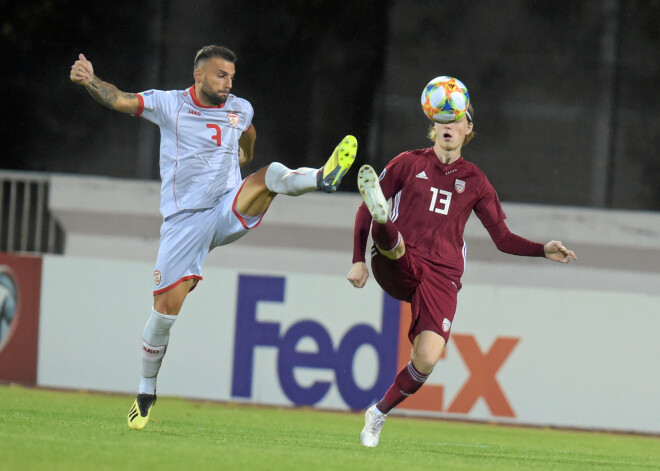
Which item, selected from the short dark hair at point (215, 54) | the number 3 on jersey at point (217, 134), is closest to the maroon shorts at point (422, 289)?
the number 3 on jersey at point (217, 134)

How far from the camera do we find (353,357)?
442 inches

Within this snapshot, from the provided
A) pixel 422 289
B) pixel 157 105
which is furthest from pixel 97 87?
pixel 422 289

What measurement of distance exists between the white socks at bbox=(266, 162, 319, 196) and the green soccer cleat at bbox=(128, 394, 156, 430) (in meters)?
1.60

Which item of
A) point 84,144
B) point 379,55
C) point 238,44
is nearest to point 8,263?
point 84,144

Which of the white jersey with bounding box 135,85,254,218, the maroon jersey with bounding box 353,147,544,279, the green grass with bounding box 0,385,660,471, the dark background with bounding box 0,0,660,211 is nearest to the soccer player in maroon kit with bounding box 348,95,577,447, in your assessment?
the maroon jersey with bounding box 353,147,544,279

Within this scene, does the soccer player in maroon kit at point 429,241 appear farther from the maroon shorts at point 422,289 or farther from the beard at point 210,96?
the beard at point 210,96

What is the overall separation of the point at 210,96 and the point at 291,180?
43.3 inches

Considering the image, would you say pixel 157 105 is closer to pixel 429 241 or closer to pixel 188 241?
pixel 188 241

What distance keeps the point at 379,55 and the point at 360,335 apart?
11.1ft

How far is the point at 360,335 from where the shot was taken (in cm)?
1130

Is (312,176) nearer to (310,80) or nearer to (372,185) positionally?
(372,185)

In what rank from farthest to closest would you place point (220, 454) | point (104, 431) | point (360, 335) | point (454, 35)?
point (454, 35), point (360, 335), point (104, 431), point (220, 454)

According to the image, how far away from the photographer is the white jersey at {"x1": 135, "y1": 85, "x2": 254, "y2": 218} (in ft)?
24.5

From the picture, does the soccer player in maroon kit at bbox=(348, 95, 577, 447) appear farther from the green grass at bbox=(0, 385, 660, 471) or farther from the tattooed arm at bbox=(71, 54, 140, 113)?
the tattooed arm at bbox=(71, 54, 140, 113)
